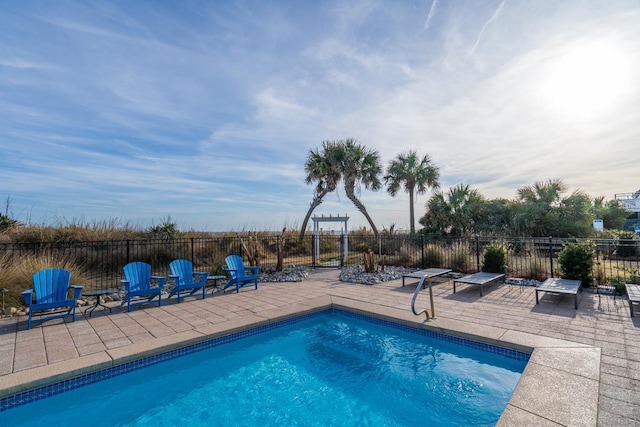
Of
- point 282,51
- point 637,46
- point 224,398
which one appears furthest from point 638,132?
point 224,398

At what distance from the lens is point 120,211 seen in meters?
12.1

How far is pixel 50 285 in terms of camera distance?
5.07 m

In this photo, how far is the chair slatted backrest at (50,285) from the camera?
4.89 meters

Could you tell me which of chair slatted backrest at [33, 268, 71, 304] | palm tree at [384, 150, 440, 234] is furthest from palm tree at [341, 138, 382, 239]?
chair slatted backrest at [33, 268, 71, 304]

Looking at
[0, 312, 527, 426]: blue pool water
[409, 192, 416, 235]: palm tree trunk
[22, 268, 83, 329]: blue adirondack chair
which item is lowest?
[0, 312, 527, 426]: blue pool water

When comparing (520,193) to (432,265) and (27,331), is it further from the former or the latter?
(27,331)

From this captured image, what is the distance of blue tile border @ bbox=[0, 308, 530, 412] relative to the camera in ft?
9.92

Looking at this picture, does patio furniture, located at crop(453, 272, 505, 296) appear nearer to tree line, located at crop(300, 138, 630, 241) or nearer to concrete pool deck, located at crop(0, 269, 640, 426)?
concrete pool deck, located at crop(0, 269, 640, 426)

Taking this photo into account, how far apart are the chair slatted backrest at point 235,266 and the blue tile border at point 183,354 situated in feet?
7.68

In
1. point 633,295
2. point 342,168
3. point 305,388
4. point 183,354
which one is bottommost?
point 305,388

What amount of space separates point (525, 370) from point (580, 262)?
5.07 metres

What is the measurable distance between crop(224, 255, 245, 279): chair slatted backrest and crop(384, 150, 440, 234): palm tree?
14.2 meters

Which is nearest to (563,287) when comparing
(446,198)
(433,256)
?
(433,256)

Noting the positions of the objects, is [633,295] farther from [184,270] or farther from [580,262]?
Result: [184,270]
